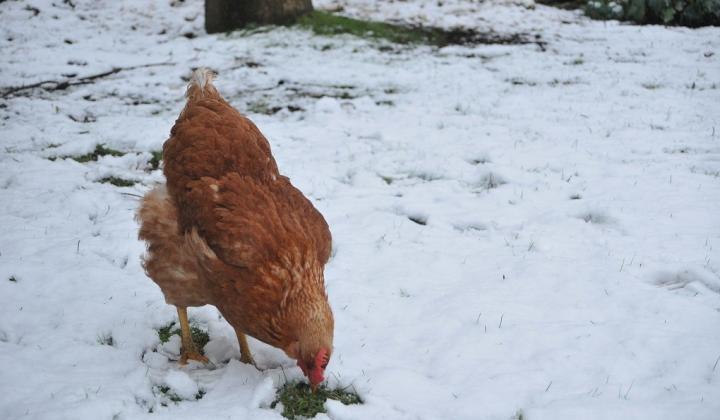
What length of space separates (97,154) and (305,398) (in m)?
4.30

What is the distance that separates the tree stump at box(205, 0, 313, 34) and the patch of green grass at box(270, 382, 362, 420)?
9.45m

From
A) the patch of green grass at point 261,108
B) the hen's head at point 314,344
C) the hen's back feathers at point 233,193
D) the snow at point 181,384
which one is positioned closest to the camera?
the hen's head at point 314,344

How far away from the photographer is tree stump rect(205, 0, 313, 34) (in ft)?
34.3

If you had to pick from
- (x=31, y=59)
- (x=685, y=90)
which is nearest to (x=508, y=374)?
(x=685, y=90)

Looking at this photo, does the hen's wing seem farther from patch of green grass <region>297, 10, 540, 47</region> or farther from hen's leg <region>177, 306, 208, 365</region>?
patch of green grass <region>297, 10, 540, 47</region>

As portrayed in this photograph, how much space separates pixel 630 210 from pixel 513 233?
114 centimetres

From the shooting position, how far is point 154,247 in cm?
303

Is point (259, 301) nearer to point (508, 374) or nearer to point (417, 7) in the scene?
point (508, 374)

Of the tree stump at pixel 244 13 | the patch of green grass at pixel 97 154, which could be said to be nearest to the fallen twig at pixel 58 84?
the tree stump at pixel 244 13

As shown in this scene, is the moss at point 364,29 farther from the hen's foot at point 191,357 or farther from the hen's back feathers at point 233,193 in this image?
the hen's foot at point 191,357

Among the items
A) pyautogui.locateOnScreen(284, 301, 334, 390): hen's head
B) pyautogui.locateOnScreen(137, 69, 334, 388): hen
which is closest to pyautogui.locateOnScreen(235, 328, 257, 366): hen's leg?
pyautogui.locateOnScreen(137, 69, 334, 388): hen

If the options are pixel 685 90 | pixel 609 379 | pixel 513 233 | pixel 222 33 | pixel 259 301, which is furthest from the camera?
pixel 222 33

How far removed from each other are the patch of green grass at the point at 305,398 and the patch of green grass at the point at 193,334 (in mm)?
763

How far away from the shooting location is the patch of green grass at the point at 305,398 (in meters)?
2.66
